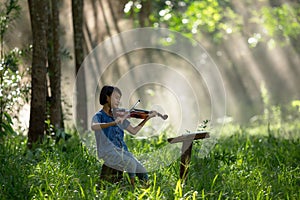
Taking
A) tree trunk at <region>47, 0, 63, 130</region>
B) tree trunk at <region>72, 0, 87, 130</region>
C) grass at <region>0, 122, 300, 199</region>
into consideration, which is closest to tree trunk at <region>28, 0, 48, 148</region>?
grass at <region>0, 122, 300, 199</region>

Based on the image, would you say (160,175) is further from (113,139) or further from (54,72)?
(54,72)

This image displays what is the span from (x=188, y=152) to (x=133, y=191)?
31.5 inches

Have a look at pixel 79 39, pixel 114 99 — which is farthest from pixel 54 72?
pixel 114 99

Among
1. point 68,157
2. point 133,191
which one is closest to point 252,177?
point 133,191

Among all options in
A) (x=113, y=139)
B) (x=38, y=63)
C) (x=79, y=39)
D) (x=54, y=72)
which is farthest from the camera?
(x=79, y=39)

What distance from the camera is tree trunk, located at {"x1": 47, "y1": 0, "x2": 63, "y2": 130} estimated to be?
1082 centimetres

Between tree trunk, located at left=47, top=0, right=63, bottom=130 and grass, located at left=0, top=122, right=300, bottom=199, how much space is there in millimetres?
663

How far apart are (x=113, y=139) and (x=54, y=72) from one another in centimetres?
364

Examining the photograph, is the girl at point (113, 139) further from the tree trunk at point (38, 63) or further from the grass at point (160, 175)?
the tree trunk at point (38, 63)

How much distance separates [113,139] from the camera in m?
7.61

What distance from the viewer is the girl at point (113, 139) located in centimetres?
747

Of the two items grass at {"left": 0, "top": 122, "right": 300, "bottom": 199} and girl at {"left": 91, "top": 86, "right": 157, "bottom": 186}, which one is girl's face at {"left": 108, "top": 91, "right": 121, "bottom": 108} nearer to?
girl at {"left": 91, "top": 86, "right": 157, "bottom": 186}

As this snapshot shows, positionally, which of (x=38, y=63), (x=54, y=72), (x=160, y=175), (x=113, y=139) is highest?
(x=54, y=72)

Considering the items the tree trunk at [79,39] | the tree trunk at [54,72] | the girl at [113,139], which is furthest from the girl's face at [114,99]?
the tree trunk at [79,39]
